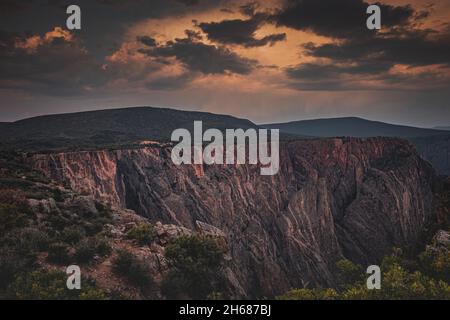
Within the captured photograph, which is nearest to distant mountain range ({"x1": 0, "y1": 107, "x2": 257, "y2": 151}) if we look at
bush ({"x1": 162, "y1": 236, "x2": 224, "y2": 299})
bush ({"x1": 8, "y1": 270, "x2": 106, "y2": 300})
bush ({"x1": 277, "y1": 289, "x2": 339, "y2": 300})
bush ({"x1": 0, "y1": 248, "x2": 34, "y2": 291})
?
bush ({"x1": 0, "y1": 248, "x2": 34, "y2": 291})

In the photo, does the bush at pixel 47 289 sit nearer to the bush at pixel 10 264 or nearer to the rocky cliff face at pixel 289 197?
the bush at pixel 10 264

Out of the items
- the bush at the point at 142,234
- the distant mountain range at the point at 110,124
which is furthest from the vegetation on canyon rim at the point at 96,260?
the distant mountain range at the point at 110,124

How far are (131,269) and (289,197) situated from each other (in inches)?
2295

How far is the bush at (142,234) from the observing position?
69.2 feet

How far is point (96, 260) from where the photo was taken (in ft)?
60.4

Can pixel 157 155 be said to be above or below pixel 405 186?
above

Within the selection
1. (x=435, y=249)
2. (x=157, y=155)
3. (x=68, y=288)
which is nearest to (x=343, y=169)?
(x=157, y=155)

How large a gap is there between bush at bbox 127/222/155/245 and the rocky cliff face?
24.9 meters

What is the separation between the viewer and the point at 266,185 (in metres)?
71.2

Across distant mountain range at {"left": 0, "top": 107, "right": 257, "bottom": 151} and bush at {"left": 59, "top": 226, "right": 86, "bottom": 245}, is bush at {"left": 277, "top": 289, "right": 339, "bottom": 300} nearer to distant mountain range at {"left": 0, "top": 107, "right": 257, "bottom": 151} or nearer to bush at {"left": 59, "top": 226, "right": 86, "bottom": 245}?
bush at {"left": 59, "top": 226, "right": 86, "bottom": 245}

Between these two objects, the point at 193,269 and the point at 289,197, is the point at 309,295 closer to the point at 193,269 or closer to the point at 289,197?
the point at 193,269

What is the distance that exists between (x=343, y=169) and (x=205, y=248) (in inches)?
2444

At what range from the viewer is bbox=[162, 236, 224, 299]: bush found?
17422 mm
